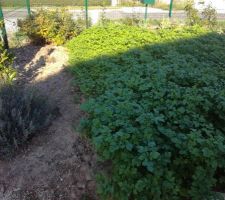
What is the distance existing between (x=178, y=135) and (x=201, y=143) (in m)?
0.22

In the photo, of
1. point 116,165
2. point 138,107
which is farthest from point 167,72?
point 116,165

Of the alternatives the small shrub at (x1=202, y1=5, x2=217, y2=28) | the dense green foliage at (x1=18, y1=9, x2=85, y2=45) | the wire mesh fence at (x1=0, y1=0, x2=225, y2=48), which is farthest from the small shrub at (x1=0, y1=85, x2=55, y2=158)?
the small shrub at (x1=202, y1=5, x2=217, y2=28)

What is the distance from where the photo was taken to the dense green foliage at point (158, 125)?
2.49m

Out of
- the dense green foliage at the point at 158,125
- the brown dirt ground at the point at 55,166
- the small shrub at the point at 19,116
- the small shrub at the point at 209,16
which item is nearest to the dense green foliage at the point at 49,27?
the dense green foliage at the point at 158,125

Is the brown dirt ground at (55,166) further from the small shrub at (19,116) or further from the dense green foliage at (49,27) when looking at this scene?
the dense green foliage at (49,27)

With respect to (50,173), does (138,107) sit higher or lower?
higher

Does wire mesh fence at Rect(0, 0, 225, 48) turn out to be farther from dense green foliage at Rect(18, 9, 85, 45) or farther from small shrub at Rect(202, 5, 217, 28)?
dense green foliage at Rect(18, 9, 85, 45)

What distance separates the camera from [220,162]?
104 inches

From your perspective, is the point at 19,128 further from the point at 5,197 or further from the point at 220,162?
the point at 220,162

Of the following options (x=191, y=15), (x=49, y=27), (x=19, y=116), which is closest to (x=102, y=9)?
(x=191, y=15)

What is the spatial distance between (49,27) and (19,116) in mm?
4425

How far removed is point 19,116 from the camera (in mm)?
3779

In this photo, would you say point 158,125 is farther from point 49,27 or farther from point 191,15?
point 191,15

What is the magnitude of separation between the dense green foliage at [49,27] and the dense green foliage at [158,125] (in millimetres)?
3035
